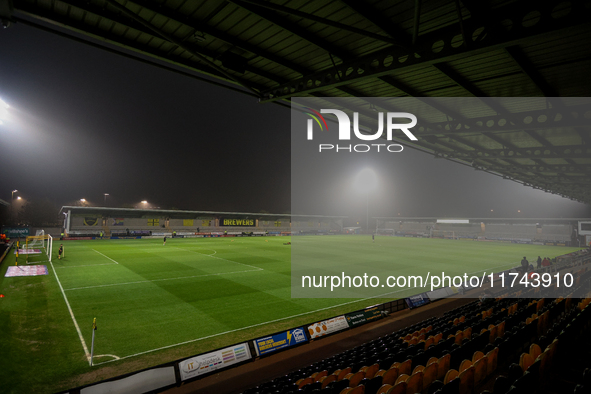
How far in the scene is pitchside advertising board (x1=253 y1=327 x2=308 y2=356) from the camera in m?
8.91

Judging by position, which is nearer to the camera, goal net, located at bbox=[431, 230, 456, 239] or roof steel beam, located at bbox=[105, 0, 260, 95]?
roof steel beam, located at bbox=[105, 0, 260, 95]

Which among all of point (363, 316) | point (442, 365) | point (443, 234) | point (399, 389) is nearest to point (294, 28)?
point (399, 389)

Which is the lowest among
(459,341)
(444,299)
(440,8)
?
(444,299)

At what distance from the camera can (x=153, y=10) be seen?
21.4 feet

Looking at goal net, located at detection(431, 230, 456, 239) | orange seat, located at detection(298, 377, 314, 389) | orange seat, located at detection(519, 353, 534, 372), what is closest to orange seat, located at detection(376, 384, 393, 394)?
orange seat, located at detection(298, 377, 314, 389)

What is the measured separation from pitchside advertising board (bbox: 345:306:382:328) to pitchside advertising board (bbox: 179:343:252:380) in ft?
15.3

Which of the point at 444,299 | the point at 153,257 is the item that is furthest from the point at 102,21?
the point at 153,257

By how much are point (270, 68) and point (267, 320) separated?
9.93 m

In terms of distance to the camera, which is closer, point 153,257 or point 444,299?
point 444,299

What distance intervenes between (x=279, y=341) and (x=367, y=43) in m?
9.05

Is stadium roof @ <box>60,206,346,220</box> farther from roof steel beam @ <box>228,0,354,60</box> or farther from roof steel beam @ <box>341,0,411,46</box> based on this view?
roof steel beam @ <box>341,0,411,46</box>

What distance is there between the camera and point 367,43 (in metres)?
7.61

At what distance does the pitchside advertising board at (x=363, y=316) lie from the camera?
460 inches

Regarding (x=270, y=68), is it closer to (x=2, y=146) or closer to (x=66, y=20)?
(x=66, y=20)
